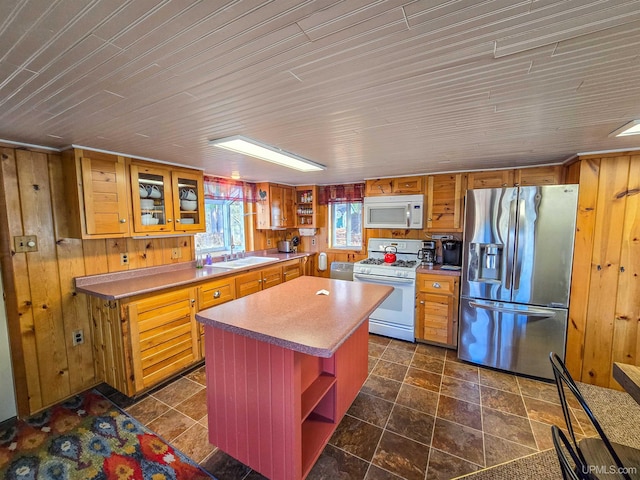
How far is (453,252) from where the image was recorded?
339 centimetres

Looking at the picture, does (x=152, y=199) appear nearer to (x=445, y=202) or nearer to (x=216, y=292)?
(x=216, y=292)

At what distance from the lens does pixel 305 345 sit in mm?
1233

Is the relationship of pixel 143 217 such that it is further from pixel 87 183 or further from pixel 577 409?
pixel 577 409

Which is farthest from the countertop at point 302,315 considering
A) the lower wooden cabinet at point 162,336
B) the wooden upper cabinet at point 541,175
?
the wooden upper cabinet at point 541,175

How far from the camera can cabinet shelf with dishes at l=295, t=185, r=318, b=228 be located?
4594 mm

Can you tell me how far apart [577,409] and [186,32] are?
3.45m

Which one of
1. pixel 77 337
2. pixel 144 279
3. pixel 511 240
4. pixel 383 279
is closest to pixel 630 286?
pixel 511 240

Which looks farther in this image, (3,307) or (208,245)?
(208,245)

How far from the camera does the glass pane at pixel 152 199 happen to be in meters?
2.61

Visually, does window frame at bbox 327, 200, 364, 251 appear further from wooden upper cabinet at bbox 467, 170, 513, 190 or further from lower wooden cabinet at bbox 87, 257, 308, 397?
lower wooden cabinet at bbox 87, 257, 308, 397

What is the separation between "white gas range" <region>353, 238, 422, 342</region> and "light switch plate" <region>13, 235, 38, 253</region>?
3.10 m

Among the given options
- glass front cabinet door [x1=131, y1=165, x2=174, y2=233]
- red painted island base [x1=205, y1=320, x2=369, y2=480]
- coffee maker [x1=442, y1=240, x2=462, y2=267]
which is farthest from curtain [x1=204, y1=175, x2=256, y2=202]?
coffee maker [x1=442, y1=240, x2=462, y2=267]

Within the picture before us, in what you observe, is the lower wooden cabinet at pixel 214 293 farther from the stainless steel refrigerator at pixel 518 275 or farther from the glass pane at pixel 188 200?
the stainless steel refrigerator at pixel 518 275

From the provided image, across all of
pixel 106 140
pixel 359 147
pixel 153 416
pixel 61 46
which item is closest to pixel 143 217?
pixel 106 140
